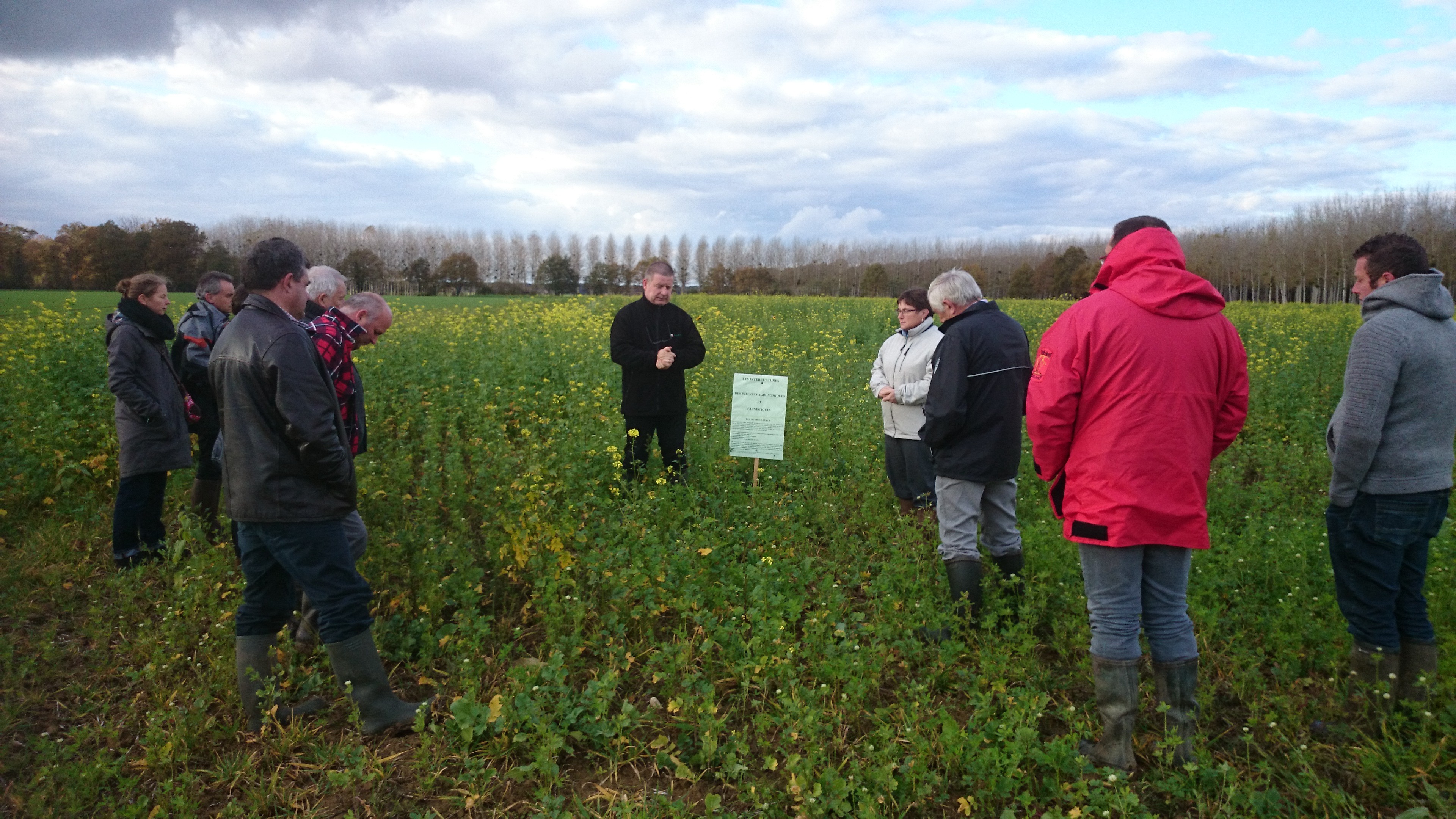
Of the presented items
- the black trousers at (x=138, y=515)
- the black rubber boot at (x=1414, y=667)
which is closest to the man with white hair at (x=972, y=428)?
the black rubber boot at (x=1414, y=667)

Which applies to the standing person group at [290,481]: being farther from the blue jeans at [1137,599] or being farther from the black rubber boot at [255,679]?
the blue jeans at [1137,599]

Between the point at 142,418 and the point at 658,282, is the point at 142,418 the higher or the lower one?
the lower one

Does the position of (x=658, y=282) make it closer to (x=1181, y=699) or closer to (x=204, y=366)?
(x=204, y=366)

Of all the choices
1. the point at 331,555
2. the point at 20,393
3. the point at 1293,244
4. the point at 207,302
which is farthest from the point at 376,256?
the point at 1293,244

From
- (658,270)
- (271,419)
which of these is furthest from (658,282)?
(271,419)

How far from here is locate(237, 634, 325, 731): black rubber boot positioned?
342 cm

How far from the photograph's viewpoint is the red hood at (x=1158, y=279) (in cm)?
279

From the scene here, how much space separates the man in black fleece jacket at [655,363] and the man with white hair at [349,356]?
6.36ft

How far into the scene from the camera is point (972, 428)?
13.3 feet

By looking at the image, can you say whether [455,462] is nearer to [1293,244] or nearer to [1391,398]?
[1391,398]

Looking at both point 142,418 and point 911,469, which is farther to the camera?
point 911,469

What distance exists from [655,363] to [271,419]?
9.85ft

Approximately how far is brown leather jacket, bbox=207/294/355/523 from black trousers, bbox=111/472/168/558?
3054 mm

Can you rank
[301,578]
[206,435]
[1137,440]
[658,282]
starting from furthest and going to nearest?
[206,435] → [658,282] → [301,578] → [1137,440]
